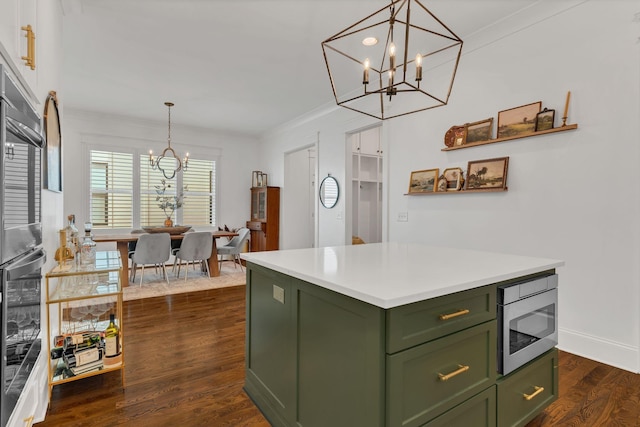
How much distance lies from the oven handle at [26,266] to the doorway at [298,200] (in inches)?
207

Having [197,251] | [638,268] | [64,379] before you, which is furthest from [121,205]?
[638,268]

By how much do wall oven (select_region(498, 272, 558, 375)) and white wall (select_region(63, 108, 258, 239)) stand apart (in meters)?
6.42

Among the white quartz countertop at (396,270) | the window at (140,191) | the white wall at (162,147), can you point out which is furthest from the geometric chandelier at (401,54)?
the window at (140,191)

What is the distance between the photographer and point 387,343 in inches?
43.4

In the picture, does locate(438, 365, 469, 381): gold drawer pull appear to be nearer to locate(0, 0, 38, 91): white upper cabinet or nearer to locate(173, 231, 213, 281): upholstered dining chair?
locate(0, 0, 38, 91): white upper cabinet

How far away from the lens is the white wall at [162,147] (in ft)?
18.9

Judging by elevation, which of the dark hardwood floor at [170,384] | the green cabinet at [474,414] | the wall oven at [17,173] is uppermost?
the wall oven at [17,173]

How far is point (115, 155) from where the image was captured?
616cm

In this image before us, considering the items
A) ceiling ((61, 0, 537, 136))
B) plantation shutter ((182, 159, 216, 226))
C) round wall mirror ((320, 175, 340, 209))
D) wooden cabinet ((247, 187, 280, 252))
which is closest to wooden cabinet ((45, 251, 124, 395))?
ceiling ((61, 0, 537, 136))

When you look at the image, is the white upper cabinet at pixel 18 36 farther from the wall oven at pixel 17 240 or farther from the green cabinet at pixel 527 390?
the green cabinet at pixel 527 390

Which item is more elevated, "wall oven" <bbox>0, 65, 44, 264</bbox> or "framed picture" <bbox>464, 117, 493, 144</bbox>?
"framed picture" <bbox>464, 117, 493, 144</bbox>

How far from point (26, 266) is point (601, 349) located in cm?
358

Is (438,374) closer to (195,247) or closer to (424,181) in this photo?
(424,181)

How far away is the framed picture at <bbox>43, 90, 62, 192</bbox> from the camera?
1.87m
